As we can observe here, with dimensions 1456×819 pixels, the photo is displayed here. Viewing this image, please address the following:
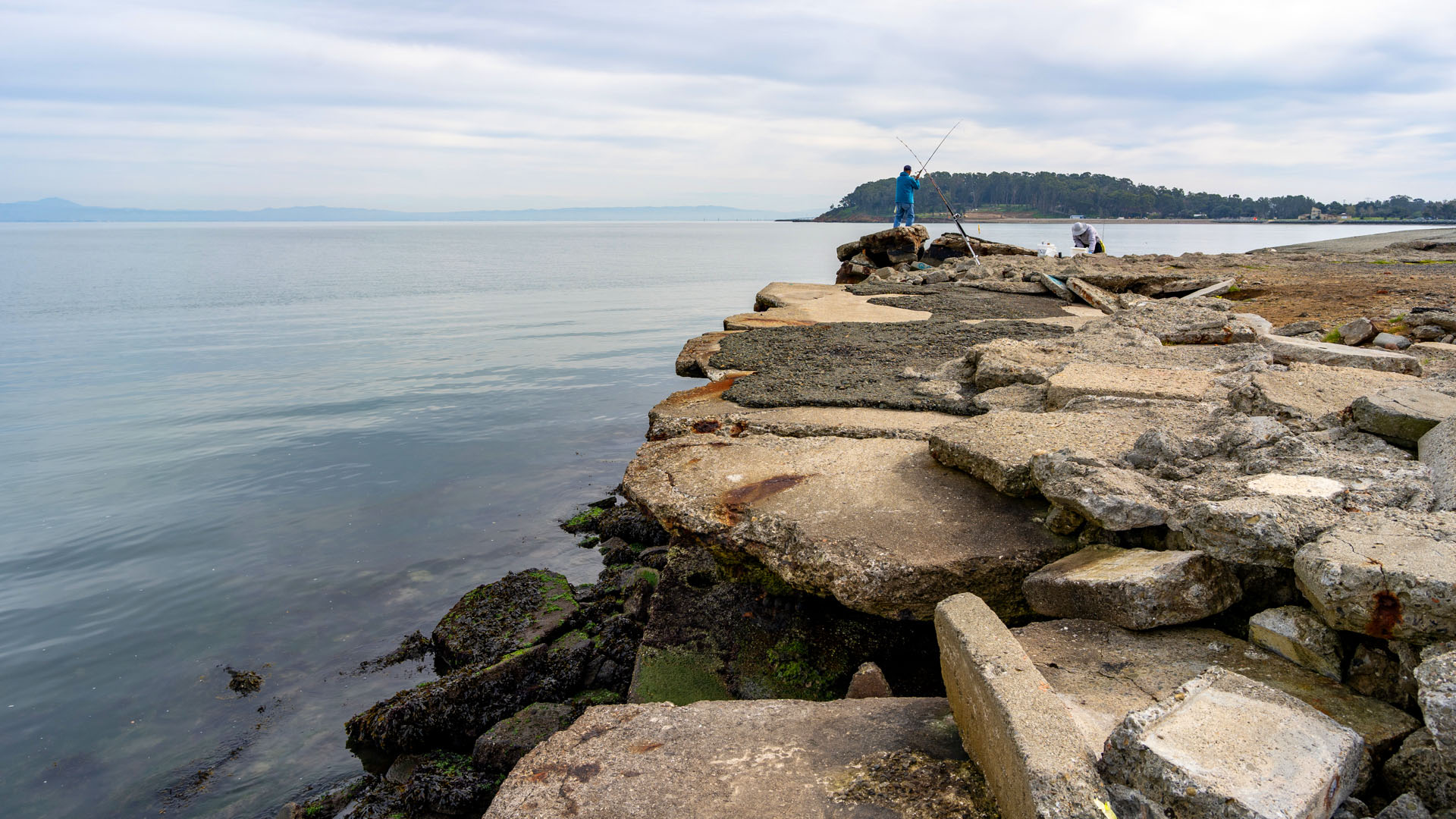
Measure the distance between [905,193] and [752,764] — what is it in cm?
1692

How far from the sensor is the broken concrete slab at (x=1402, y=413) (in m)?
2.75

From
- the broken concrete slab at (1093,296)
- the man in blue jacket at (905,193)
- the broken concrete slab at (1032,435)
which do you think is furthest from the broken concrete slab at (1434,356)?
the man in blue jacket at (905,193)

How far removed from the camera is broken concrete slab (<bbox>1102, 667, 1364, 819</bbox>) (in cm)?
152

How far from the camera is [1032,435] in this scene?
10.7ft

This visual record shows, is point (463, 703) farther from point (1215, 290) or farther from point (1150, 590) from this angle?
point (1215, 290)

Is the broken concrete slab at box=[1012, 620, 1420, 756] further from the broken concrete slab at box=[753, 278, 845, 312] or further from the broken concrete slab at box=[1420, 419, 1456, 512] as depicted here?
the broken concrete slab at box=[753, 278, 845, 312]

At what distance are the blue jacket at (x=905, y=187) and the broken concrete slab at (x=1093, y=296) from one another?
28.2 ft

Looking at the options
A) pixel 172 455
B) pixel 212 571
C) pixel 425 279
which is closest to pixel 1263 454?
pixel 212 571

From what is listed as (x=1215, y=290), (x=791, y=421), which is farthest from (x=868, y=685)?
(x=1215, y=290)

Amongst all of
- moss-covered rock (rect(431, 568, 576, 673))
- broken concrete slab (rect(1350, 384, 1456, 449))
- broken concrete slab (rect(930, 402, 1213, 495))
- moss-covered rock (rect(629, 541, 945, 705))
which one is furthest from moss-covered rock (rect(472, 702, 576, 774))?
broken concrete slab (rect(1350, 384, 1456, 449))

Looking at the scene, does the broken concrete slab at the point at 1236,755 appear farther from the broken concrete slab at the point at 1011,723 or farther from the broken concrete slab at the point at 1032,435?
the broken concrete slab at the point at 1032,435

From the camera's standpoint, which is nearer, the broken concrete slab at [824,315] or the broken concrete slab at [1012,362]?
the broken concrete slab at [1012,362]

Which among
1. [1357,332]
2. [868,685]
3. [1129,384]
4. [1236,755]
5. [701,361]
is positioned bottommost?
[868,685]

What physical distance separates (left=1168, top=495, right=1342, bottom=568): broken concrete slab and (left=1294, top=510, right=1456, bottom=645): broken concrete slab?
0.09 metres
